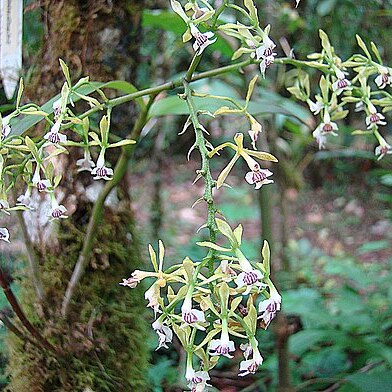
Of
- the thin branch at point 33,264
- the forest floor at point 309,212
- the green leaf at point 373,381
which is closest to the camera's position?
the thin branch at point 33,264

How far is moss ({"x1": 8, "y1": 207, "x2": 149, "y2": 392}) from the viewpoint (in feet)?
2.43

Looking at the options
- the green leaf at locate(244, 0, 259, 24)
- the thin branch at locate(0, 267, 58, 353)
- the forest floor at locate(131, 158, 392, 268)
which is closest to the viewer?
the green leaf at locate(244, 0, 259, 24)

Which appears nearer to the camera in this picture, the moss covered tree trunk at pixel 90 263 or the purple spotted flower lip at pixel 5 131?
the purple spotted flower lip at pixel 5 131

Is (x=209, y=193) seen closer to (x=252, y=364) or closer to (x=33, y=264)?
(x=252, y=364)

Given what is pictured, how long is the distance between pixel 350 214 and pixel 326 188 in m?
0.39

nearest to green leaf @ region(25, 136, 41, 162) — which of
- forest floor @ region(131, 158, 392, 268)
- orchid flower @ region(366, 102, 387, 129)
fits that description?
orchid flower @ region(366, 102, 387, 129)

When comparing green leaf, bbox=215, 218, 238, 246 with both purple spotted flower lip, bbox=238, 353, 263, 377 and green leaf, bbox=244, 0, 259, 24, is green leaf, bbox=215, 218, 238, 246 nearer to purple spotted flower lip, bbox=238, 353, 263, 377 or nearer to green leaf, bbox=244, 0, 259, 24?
purple spotted flower lip, bbox=238, 353, 263, 377

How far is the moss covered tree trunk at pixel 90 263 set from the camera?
2.44 feet

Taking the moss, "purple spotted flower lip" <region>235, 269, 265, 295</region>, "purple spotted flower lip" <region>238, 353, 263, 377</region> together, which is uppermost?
"purple spotted flower lip" <region>235, 269, 265, 295</region>

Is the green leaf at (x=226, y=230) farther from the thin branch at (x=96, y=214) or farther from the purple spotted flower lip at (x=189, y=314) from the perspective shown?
the thin branch at (x=96, y=214)

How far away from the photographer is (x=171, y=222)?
3217 millimetres

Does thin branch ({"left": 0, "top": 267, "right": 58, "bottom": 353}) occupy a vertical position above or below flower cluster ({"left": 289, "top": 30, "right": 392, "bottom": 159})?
below

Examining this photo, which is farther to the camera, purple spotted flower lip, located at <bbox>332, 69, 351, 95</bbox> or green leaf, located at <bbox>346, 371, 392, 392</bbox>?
green leaf, located at <bbox>346, 371, 392, 392</bbox>

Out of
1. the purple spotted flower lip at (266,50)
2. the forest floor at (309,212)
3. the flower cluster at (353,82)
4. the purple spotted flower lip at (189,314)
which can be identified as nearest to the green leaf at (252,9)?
the purple spotted flower lip at (266,50)
